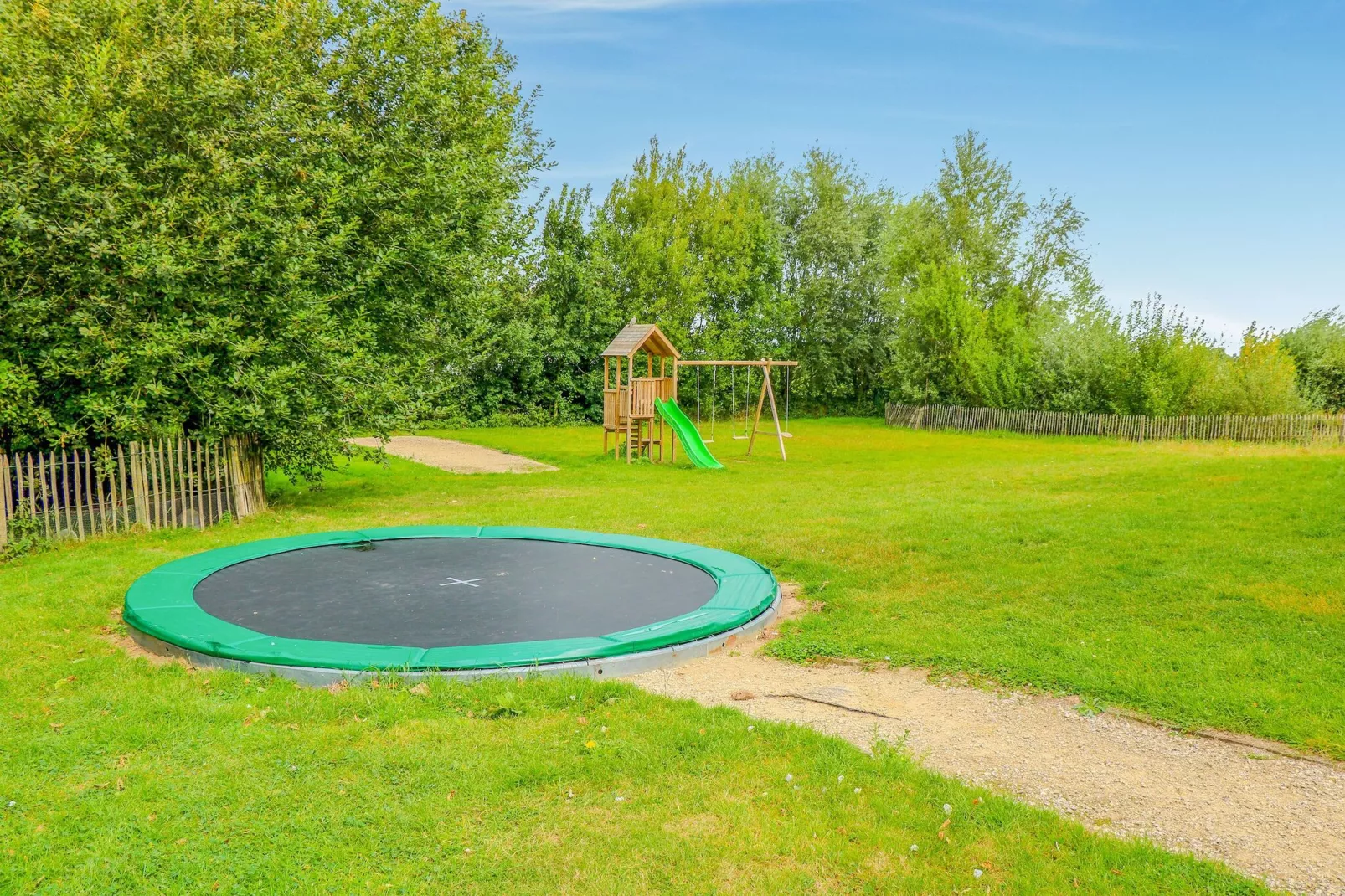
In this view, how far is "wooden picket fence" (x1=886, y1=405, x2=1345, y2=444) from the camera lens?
19672 millimetres

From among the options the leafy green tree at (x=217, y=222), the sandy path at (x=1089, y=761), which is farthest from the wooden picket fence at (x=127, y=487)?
the sandy path at (x=1089, y=761)

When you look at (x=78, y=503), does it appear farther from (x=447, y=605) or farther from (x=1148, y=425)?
(x=1148, y=425)

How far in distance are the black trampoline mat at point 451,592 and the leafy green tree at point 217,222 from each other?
7.72 ft

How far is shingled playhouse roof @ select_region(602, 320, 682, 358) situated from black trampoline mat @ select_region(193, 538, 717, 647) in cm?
881

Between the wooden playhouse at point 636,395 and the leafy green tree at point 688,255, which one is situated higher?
the leafy green tree at point 688,255

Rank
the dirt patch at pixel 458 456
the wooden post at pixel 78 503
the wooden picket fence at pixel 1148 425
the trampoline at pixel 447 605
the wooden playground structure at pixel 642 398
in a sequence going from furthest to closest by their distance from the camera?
the wooden picket fence at pixel 1148 425
the wooden playground structure at pixel 642 398
the dirt patch at pixel 458 456
the wooden post at pixel 78 503
the trampoline at pixel 447 605

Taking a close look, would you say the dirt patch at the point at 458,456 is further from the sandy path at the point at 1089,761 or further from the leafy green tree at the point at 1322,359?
the leafy green tree at the point at 1322,359

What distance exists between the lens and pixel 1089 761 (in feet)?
11.2

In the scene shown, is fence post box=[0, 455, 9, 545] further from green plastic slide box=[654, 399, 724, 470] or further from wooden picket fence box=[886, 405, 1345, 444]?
wooden picket fence box=[886, 405, 1345, 444]

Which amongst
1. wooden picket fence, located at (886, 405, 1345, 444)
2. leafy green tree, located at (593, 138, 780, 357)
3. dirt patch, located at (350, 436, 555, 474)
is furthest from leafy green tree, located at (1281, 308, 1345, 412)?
dirt patch, located at (350, 436, 555, 474)

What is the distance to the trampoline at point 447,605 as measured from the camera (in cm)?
419

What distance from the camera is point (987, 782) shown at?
3.20m

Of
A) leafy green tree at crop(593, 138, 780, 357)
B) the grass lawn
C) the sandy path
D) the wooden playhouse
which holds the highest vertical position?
leafy green tree at crop(593, 138, 780, 357)

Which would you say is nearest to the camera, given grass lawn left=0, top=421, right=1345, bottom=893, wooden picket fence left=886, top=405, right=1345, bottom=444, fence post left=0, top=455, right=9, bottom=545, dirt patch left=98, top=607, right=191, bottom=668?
grass lawn left=0, top=421, right=1345, bottom=893
